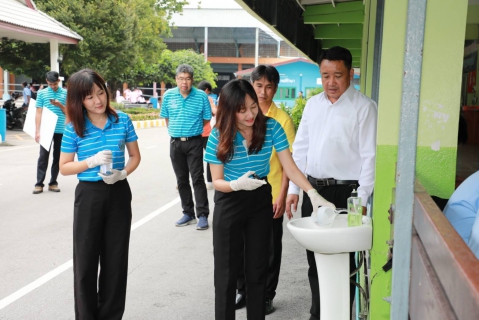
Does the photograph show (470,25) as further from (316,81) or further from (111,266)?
(316,81)

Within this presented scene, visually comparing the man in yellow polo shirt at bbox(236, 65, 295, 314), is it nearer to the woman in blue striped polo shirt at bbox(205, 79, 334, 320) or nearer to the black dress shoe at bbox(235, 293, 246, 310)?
the black dress shoe at bbox(235, 293, 246, 310)

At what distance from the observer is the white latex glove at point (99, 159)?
371cm

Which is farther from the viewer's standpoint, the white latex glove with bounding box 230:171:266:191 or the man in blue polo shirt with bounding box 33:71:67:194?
the man in blue polo shirt with bounding box 33:71:67:194

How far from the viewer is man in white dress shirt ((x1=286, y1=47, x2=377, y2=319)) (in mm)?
3787

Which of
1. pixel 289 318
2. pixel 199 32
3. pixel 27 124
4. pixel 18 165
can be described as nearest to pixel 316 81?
pixel 199 32

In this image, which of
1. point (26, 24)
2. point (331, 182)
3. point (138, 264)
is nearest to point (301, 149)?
point (331, 182)

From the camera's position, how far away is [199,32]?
186 ft

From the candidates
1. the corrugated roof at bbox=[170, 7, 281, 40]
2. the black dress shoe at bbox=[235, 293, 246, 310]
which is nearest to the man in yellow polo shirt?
the black dress shoe at bbox=[235, 293, 246, 310]

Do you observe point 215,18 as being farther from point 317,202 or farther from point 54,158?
point 317,202

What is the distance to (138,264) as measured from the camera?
229 inches

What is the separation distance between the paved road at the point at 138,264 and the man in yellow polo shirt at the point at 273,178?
0.25 metres

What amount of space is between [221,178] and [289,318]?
147 centimetres

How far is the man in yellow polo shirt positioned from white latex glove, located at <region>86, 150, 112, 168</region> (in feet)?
4.46

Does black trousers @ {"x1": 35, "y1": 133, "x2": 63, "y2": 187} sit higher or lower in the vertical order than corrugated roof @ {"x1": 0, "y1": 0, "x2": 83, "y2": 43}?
lower
